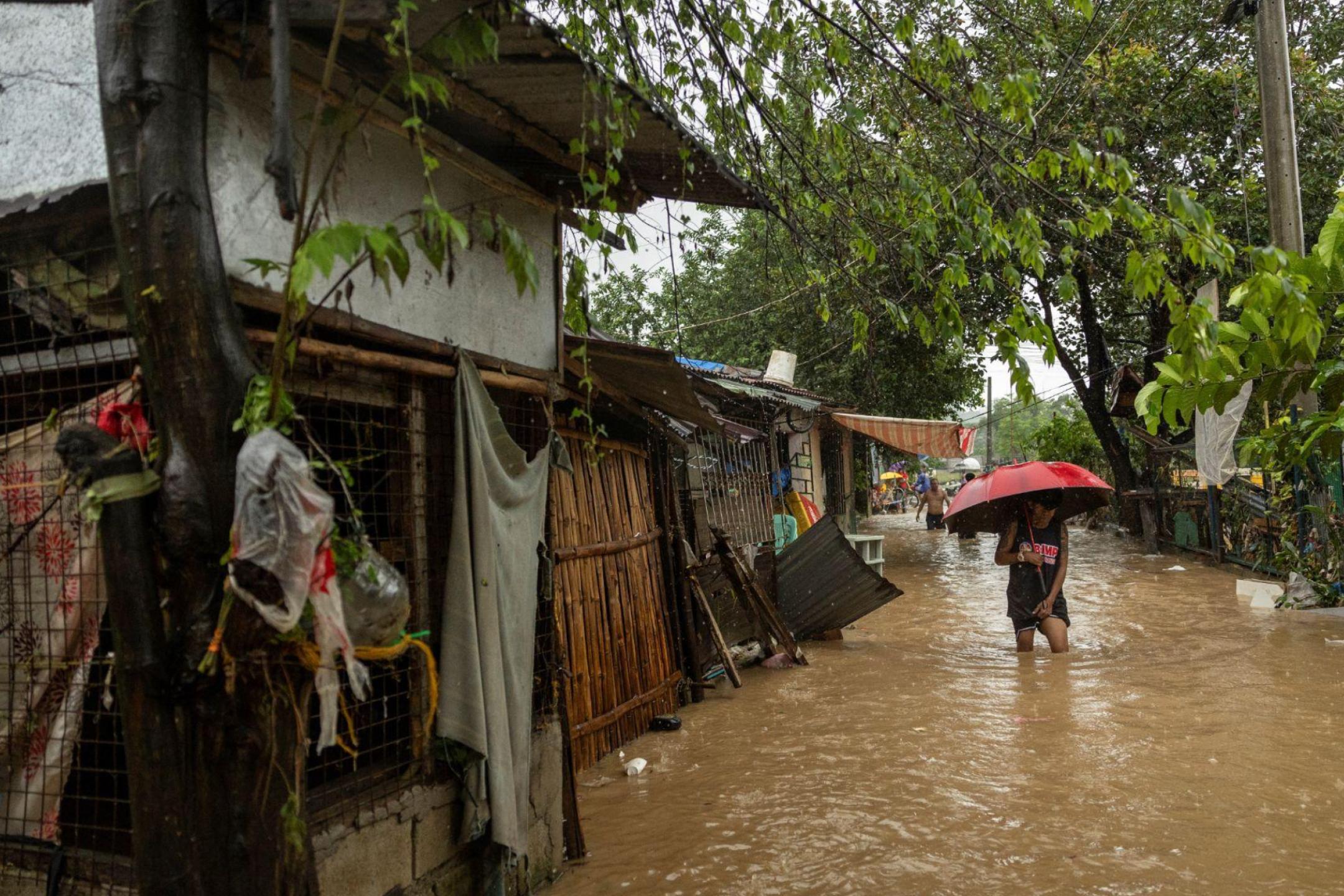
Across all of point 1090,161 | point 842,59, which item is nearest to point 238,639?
point 1090,161

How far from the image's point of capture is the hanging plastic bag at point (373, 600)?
8.55 feet

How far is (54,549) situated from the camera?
133 inches

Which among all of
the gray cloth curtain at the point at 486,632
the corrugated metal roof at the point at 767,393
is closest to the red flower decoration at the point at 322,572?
the gray cloth curtain at the point at 486,632

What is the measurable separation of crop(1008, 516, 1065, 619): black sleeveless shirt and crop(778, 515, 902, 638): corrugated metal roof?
1.21 meters

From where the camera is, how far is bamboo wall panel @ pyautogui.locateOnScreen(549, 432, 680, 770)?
604cm

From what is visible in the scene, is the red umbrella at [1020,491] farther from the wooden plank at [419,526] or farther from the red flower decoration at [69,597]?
the red flower decoration at [69,597]

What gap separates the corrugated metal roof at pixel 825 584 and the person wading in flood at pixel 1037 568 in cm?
123

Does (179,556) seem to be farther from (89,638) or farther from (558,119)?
(558,119)

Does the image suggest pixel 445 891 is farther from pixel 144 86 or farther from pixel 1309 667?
pixel 1309 667

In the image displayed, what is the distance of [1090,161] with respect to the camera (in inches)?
155

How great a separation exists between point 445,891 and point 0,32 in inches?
152

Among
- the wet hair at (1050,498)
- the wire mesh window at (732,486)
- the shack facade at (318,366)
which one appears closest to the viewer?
the shack facade at (318,366)

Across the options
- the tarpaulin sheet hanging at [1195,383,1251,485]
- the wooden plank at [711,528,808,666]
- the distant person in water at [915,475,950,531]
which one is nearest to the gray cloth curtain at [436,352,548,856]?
the wooden plank at [711,528,808,666]

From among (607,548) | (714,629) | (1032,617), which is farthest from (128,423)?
(1032,617)
